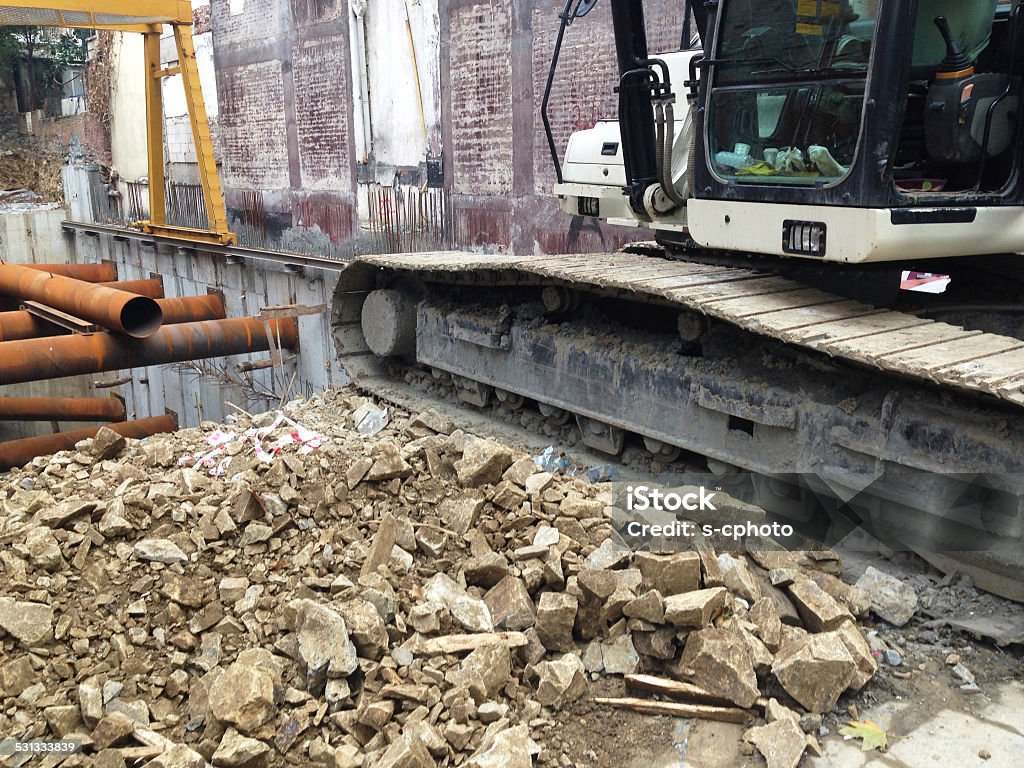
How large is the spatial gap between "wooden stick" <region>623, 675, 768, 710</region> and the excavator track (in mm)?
1261

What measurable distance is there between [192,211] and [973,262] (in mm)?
16592

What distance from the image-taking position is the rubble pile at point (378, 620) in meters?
2.82

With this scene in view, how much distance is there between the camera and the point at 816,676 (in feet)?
9.28

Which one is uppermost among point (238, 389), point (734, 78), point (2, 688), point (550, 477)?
point (734, 78)

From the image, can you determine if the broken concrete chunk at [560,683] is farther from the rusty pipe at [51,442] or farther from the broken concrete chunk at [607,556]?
the rusty pipe at [51,442]

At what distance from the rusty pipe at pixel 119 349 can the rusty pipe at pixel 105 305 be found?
0.16m

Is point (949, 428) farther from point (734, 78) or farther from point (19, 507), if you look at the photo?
point (19, 507)

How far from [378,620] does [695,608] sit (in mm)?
1063

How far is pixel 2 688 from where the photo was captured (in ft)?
10.2

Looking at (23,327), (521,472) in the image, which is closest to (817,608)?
(521,472)

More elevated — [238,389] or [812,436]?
[812,436]

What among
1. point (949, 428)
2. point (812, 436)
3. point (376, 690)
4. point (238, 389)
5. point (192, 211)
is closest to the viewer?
point (376, 690)

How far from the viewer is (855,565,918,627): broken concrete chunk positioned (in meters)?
3.36

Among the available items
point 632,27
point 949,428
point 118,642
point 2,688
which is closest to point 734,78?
point 632,27
